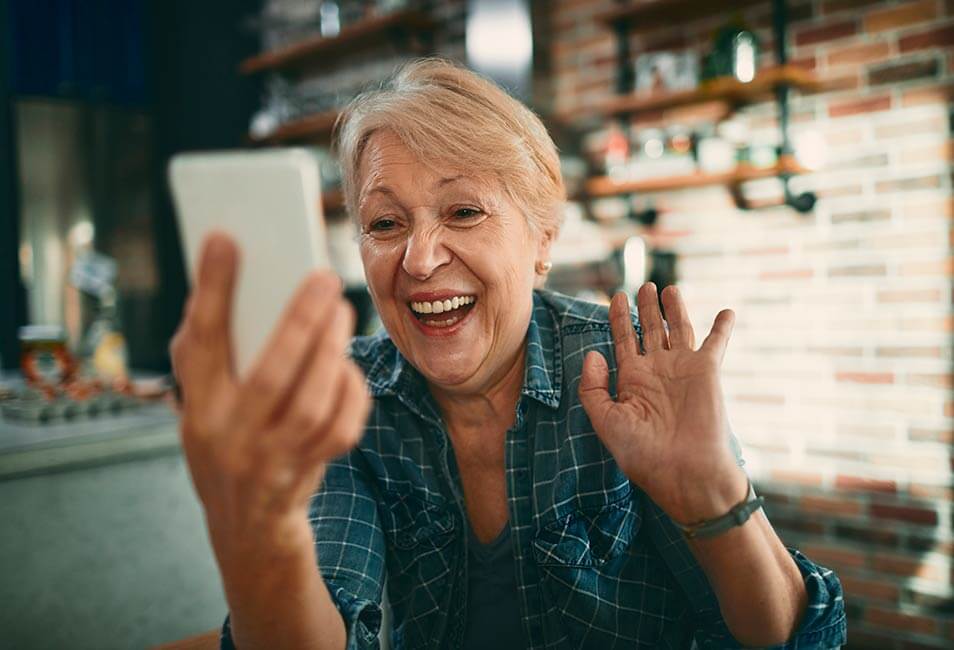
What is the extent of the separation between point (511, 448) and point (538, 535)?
13cm

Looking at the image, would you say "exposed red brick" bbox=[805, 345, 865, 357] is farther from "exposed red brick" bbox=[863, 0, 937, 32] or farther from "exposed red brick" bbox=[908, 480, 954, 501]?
"exposed red brick" bbox=[863, 0, 937, 32]

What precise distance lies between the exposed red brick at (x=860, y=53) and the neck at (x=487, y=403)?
5.45 feet

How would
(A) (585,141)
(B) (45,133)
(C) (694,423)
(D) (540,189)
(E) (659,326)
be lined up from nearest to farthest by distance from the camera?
(C) (694,423), (E) (659,326), (D) (540,189), (A) (585,141), (B) (45,133)

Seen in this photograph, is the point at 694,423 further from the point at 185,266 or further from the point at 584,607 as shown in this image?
the point at 185,266

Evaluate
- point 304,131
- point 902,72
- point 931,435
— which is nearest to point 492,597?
point 931,435

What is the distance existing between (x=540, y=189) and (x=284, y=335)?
691 millimetres

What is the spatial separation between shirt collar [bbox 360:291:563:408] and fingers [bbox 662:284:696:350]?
22 cm

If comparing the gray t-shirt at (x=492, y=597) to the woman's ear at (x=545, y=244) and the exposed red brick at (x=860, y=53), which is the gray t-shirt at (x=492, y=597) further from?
the exposed red brick at (x=860, y=53)

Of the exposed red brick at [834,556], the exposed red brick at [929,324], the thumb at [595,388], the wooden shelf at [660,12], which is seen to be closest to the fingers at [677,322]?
the thumb at [595,388]

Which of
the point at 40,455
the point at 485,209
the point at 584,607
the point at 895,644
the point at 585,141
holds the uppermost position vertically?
the point at 585,141

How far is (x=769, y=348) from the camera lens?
250 centimetres

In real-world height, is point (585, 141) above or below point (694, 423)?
above

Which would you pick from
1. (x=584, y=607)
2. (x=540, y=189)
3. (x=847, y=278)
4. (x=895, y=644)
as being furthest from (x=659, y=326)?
(x=895, y=644)

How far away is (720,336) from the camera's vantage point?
0.97 metres
